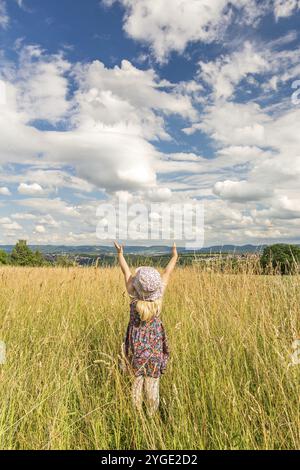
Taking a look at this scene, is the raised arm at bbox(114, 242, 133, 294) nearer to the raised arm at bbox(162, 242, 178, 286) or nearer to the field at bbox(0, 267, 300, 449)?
the raised arm at bbox(162, 242, 178, 286)

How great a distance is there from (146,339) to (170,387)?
0.45 metres

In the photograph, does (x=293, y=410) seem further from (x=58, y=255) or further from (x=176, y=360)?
(x=58, y=255)

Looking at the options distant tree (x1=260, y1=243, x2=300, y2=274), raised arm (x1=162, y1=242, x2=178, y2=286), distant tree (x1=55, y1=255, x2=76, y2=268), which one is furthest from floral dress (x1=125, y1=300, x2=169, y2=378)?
distant tree (x1=55, y1=255, x2=76, y2=268)

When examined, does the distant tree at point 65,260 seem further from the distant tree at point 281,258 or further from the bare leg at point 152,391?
the bare leg at point 152,391

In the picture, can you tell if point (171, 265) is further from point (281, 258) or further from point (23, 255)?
point (23, 255)

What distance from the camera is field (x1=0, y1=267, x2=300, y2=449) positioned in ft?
7.43

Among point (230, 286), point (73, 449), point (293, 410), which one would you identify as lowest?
point (73, 449)

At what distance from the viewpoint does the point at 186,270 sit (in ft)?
21.6

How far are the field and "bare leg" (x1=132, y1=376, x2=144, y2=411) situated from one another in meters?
0.07

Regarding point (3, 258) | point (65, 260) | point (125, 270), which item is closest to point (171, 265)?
point (125, 270)

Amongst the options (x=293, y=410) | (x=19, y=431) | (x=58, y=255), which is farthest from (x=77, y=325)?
(x=58, y=255)

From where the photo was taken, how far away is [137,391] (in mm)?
2756
